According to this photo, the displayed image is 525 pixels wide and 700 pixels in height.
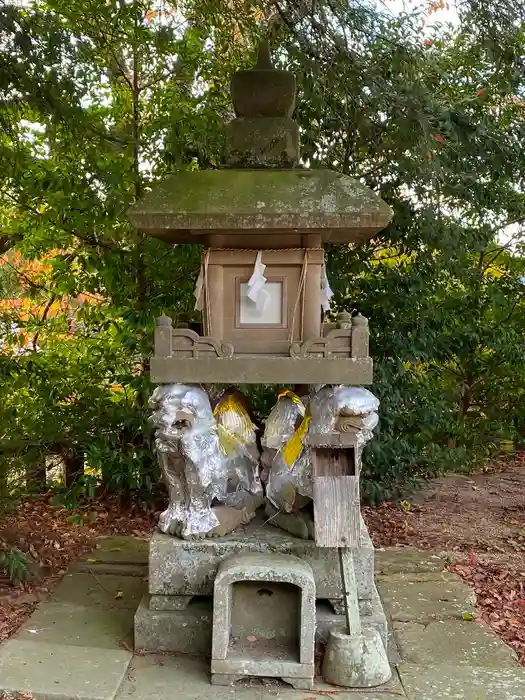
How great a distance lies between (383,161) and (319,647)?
366cm

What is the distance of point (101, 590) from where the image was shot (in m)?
4.03

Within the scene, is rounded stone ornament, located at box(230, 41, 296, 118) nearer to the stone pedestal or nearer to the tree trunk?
the stone pedestal

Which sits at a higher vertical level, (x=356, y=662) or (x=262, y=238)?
(x=262, y=238)

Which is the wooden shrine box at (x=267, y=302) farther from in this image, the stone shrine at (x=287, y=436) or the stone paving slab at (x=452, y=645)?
the stone paving slab at (x=452, y=645)

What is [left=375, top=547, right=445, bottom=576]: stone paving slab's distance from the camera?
4.43 m

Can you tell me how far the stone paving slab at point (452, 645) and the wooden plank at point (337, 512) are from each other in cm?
69

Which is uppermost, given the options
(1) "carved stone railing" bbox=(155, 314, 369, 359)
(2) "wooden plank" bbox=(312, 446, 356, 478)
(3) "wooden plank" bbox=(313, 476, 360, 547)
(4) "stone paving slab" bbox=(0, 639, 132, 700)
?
(1) "carved stone railing" bbox=(155, 314, 369, 359)

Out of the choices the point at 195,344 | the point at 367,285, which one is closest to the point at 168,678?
Result: the point at 195,344

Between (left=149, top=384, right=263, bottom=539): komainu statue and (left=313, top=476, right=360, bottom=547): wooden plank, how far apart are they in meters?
0.57

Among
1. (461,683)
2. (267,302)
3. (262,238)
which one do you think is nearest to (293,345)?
(267,302)

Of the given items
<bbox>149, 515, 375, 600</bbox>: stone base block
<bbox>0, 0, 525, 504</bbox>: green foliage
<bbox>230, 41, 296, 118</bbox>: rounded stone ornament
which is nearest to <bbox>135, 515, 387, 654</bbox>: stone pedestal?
<bbox>149, 515, 375, 600</bbox>: stone base block

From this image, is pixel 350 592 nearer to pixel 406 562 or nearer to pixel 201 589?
pixel 201 589

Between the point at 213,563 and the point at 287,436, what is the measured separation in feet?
2.57

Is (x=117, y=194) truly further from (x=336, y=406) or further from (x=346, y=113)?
(x=336, y=406)
